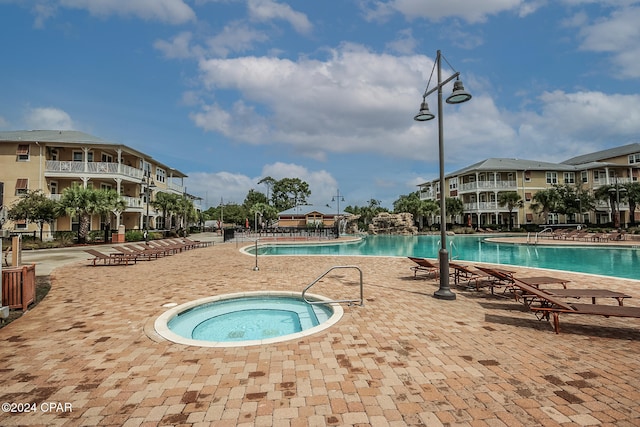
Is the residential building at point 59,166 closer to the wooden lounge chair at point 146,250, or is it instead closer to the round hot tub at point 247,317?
the wooden lounge chair at point 146,250

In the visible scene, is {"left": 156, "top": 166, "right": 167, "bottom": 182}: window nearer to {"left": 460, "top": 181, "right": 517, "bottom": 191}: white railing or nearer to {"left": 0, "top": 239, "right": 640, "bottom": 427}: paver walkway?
{"left": 0, "top": 239, "right": 640, "bottom": 427}: paver walkway

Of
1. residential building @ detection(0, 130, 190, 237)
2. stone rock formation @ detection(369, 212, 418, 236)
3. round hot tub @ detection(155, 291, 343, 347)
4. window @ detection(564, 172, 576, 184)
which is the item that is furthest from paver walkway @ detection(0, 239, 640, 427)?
window @ detection(564, 172, 576, 184)

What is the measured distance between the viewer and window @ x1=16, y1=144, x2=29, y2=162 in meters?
27.0

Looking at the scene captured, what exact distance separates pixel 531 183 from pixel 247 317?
5281 cm

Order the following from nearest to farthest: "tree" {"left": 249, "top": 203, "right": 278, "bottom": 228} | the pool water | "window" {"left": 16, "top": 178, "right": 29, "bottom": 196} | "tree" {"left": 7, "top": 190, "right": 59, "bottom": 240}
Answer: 1. the pool water
2. "tree" {"left": 7, "top": 190, "right": 59, "bottom": 240}
3. "window" {"left": 16, "top": 178, "right": 29, "bottom": 196}
4. "tree" {"left": 249, "top": 203, "right": 278, "bottom": 228}

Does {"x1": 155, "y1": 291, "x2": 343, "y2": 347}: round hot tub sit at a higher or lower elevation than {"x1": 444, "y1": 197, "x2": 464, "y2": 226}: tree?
lower

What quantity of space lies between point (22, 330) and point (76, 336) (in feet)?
3.79

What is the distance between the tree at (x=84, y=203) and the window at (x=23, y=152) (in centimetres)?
824

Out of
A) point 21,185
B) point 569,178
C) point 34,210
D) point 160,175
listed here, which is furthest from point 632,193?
point 21,185

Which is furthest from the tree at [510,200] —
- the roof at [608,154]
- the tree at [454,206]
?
the roof at [608,154]

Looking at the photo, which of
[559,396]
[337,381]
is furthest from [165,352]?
[559,396]

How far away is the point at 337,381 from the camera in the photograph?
3.42 meters

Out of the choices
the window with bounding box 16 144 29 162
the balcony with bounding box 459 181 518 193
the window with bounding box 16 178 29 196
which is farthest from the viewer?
the balcony with bounding box 459 181 518 193

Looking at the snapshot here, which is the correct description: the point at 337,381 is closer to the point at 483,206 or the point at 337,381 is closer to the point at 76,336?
the point at 76,336
